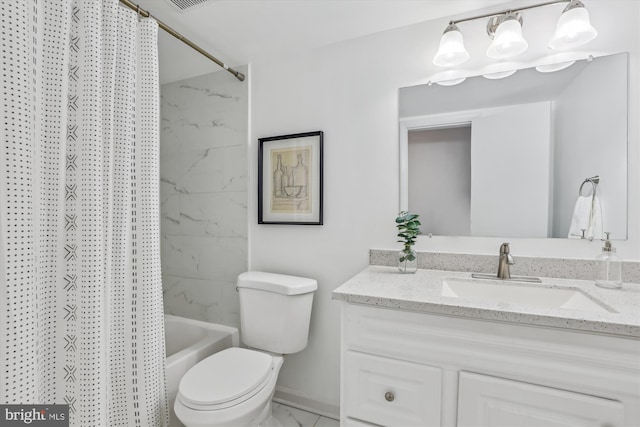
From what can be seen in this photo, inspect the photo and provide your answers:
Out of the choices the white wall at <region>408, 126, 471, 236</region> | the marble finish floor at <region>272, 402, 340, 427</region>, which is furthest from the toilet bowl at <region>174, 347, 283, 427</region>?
the white wall at <region>408, 126, 471, 236</region>

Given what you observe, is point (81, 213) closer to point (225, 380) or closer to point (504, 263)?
point (225, 380)

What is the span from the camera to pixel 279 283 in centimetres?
157

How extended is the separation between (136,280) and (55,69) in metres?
0.77

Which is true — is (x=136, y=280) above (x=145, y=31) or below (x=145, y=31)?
below

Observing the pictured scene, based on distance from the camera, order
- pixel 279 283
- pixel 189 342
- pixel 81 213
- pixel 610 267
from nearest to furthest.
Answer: pixel 81 213 < pixel 610 267 < pixel 279 283 < pixel 189 342

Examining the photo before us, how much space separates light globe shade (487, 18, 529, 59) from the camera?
1235 millimetres

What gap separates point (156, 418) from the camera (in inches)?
48.1

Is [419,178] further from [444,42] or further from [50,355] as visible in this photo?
[50,355]

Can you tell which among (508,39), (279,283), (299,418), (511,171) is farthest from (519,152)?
(299,418)

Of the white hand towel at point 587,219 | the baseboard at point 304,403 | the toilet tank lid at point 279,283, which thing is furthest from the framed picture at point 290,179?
the white hand towel at point 587,219

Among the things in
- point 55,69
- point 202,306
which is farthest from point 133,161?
point 202,306

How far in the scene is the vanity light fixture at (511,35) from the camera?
116 cm

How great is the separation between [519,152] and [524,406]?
1.00 metres

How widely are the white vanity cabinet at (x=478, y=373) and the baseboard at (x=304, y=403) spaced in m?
0.71
